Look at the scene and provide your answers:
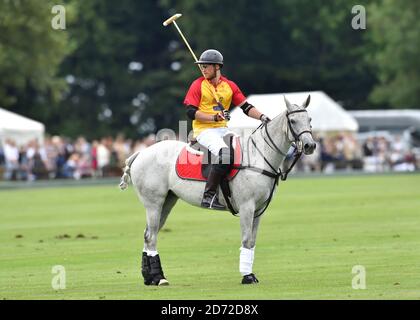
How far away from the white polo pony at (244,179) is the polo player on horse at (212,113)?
0.20m

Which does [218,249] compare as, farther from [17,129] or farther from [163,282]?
[17,129]

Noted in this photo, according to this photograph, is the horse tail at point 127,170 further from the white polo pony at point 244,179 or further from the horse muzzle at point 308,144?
the horse muzzle at point 308,144

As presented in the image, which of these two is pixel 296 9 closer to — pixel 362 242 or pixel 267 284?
pixel 362 242

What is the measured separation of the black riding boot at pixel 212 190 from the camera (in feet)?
48.4

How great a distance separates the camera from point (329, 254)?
17.8 metres

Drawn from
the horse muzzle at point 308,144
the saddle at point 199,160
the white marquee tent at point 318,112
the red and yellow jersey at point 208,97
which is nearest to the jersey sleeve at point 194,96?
the red and yellow jersey at point 208,97

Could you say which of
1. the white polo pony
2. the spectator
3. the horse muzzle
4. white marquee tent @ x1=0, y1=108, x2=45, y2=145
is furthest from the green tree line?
the horse muzzle

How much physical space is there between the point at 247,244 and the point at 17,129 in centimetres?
3574

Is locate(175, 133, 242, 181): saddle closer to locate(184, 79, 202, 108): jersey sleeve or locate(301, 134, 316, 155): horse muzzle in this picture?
locate(184, 79, 202, 108): jersey sleeve

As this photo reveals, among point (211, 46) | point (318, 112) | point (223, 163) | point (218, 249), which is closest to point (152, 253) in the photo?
point (223, 163)

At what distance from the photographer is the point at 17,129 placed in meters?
49.1

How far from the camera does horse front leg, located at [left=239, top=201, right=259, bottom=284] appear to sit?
14.4 meters

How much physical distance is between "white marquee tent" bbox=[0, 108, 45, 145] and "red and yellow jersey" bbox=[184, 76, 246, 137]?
112 ft

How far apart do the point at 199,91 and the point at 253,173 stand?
4.19 ft
